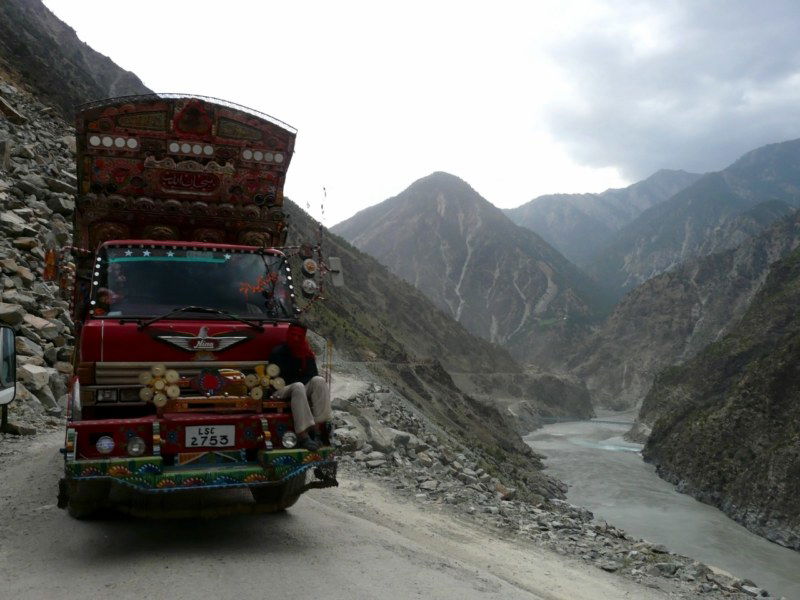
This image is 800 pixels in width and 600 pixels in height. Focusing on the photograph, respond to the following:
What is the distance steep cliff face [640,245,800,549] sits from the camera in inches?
1166

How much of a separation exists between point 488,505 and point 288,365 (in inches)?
244

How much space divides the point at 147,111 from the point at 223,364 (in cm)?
430

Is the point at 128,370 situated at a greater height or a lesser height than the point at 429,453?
greater

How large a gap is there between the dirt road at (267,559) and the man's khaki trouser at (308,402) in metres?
1.24

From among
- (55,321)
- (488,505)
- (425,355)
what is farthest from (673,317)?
(55,321)

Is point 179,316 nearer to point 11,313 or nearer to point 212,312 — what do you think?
point 212,312

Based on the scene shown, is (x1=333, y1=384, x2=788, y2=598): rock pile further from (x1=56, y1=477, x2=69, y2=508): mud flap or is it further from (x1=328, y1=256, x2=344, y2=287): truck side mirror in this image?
(x1=56, y1=477, x2=69, y2=508): mud flap

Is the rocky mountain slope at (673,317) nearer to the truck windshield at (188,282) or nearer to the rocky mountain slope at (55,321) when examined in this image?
the rocky mountain slope at (55,321)

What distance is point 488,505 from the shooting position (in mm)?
11453

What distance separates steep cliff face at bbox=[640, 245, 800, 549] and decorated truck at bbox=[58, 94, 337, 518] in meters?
28.1

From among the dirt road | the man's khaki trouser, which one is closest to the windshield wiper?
the man's khaki trouser

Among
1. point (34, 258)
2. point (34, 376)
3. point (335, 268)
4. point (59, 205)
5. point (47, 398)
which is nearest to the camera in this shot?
point (335, 268)

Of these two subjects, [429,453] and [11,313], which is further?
[429,453]

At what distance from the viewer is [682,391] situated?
200 feet
